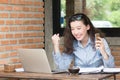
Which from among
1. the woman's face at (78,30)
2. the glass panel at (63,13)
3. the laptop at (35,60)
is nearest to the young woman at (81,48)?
the woman's face at (78,30)

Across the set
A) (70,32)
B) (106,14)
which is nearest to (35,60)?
(70,32)

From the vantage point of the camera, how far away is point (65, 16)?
20.7 feet

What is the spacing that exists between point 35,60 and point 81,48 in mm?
625

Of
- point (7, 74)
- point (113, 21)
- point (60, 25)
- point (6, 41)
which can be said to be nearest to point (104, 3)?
point (113, 21)

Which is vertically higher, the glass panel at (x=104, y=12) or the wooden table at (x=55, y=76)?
the glass panel at (x=104, y=12)

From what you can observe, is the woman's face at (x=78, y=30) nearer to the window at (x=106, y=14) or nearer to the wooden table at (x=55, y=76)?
the wooden table at (x=55, y=76)

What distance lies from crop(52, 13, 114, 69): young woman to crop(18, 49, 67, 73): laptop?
0.37 meters

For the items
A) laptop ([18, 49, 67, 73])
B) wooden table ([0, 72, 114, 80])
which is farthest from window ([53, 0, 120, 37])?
wooden table ([0, 72, 114, 80])

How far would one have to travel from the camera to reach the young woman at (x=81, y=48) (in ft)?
13.5

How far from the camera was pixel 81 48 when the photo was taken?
4.27 m

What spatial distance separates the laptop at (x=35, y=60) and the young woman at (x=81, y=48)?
0.37 metres

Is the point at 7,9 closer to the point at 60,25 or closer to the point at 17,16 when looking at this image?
the point at 17,16

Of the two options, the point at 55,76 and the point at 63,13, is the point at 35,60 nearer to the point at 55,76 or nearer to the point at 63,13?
the point at 55,76

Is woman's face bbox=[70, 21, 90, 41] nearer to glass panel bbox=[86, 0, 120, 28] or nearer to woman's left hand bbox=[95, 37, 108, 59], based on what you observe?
woman's left hand bbox=[95, 37, 108, 59]
